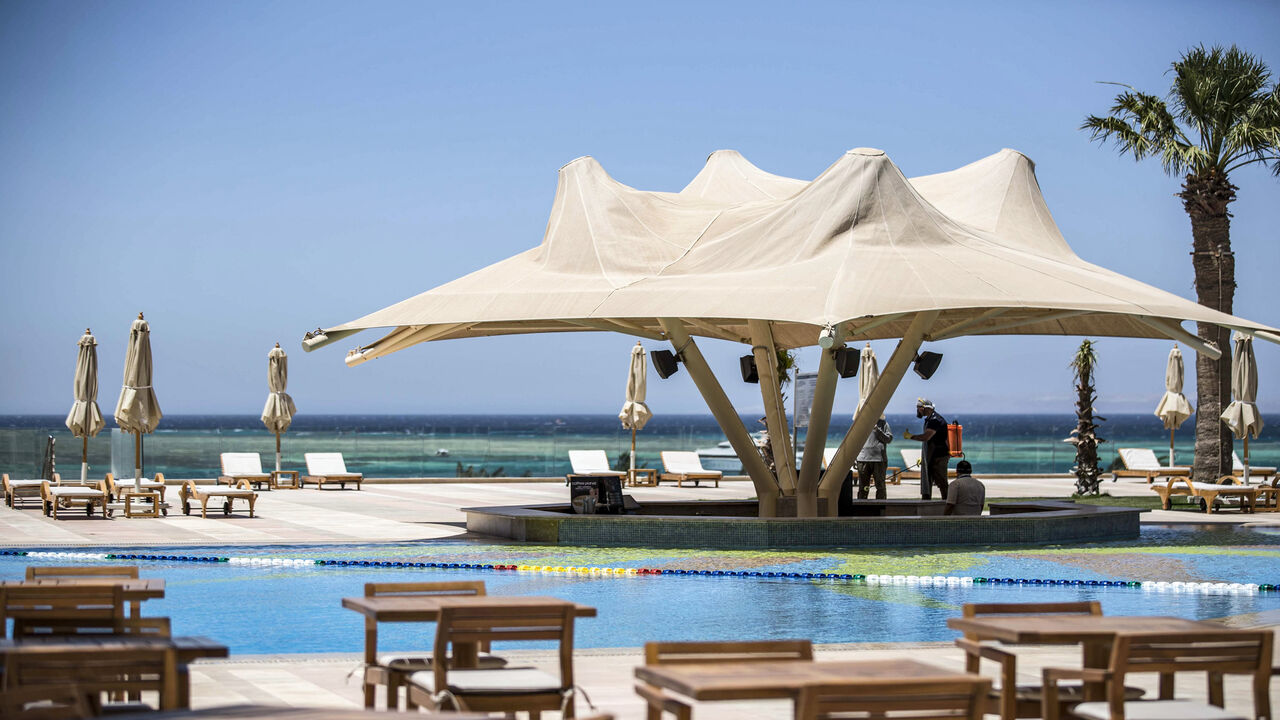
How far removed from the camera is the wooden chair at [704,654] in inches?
192

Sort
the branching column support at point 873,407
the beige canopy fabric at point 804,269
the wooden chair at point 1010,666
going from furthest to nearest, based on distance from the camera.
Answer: the branching column support at point 873,407, the beige canopy fabric at point 804,269, the wooden chair at point 1010,666

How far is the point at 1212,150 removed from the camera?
26844mm

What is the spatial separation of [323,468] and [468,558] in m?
16.9

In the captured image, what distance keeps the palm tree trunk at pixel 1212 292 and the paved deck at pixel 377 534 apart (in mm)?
2347

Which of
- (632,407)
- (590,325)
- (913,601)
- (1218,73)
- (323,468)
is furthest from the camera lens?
(632,407)

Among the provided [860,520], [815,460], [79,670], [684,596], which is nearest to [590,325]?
[815,460]

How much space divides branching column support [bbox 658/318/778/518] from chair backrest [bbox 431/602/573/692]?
40.8 ft

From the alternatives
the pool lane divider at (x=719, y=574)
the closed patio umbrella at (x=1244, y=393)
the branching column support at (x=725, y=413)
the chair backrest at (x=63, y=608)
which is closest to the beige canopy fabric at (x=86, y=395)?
the pool lane divider at (x=719, y=574)

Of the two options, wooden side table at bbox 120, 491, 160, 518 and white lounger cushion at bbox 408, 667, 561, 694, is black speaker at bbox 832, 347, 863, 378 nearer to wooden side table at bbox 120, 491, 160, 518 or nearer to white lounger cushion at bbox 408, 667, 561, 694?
wooden side table at bbox 120, 491, 160, 518

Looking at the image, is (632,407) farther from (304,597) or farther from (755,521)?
(304,597)

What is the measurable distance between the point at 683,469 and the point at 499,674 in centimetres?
2715

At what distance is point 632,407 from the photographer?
110 ft

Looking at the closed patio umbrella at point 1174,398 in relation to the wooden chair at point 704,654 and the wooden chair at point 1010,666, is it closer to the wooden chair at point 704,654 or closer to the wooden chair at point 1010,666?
the wooden chair at point 1010,666

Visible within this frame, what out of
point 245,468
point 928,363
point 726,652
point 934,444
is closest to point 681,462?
point 245,468
